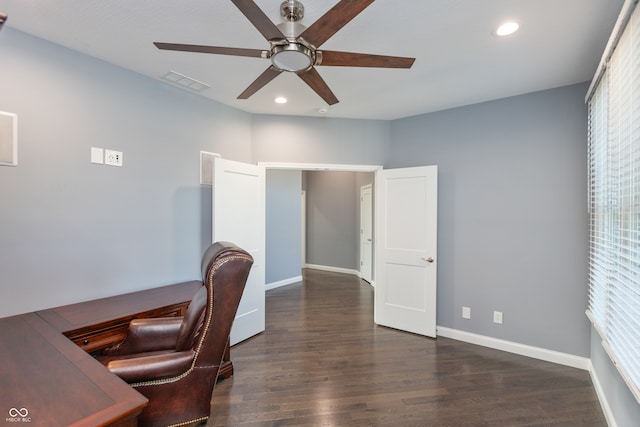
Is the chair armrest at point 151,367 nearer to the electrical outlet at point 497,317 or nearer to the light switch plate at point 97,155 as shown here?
the light switch plate at point 97,155

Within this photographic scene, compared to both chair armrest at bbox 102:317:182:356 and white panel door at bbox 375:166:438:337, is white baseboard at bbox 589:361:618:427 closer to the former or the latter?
white panel door at bbox 375:166:438:337

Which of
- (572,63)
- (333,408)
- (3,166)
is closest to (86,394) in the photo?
(333,408)

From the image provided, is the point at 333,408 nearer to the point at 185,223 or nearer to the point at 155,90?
the point at 185,223

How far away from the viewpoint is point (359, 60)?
1757 mm

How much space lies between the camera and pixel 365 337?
3.48 m

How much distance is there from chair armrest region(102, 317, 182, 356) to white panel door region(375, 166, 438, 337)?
2.53 meters

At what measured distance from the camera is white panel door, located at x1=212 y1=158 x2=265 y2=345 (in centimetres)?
307

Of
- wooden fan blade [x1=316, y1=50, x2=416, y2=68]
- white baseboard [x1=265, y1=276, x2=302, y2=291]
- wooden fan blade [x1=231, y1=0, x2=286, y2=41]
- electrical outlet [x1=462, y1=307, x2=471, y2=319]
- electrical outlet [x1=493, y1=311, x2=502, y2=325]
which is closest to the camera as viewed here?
wooden fan blade [x1=231, y1=0, x2=286, y2=41]

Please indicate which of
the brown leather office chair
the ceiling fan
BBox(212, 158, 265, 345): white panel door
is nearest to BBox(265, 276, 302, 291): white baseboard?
BBox(212, 158, 265, 345): white panel door

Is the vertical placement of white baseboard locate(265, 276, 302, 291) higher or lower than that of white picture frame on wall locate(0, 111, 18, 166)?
lower

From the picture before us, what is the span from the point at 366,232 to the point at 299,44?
4.86m

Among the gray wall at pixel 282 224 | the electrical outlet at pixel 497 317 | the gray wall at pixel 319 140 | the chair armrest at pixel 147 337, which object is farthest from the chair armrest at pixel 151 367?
the gray wall at pixel 282 224

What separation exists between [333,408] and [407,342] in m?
1.43

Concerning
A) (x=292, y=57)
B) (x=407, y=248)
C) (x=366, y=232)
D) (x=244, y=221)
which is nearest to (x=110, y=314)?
(x=244, y=221)
